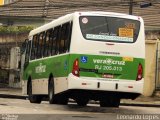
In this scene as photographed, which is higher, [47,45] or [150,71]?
[47,45]

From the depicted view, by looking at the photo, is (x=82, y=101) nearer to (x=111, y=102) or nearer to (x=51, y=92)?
(x=111, y=102)

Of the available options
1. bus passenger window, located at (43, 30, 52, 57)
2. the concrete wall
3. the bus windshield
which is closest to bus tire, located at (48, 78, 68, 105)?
bus passenger window, located at (43, 30, 52, 57)

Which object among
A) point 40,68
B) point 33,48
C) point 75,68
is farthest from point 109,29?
point 33,48

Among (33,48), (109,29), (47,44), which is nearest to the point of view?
(109,29)

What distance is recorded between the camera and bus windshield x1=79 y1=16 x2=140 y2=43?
1872 cm

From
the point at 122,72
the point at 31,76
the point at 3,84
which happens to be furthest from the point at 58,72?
the point at 3,84

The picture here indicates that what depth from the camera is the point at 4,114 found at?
15.1 metres

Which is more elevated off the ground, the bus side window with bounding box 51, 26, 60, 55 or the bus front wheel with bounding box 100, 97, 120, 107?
the bus side window with bounding box 51, 26, 60, 55

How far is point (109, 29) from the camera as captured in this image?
744 inches

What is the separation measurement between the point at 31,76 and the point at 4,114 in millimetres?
9604

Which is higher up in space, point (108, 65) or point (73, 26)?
point (73, 26)

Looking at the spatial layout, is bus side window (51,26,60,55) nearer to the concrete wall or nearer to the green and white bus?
the green and white bus

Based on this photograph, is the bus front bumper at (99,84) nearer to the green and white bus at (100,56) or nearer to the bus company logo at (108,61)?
the green and white bus at (100,56)

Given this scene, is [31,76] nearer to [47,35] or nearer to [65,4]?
[47,35]
